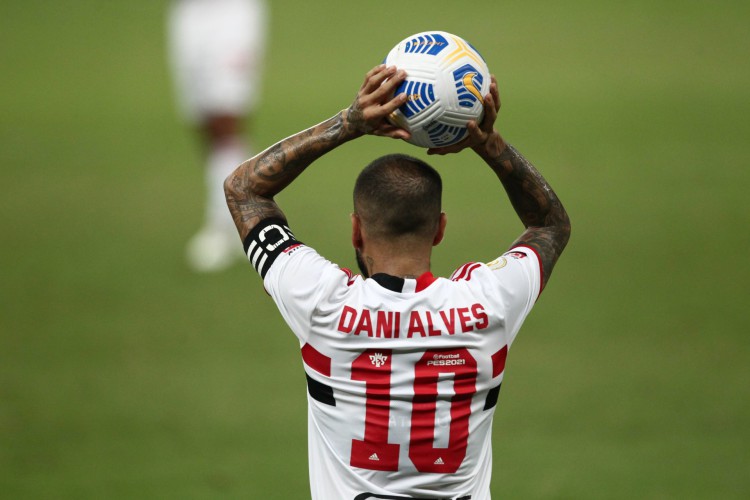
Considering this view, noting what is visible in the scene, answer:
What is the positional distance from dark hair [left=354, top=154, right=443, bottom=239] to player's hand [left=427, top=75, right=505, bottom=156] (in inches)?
10.0

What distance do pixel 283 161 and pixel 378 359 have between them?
851 millimetres

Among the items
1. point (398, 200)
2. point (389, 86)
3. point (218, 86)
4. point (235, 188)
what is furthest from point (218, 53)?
point (398, 200)

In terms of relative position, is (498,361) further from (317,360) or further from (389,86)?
(389,86)

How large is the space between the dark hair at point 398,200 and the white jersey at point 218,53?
26.2ft

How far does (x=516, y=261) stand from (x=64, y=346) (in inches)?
235

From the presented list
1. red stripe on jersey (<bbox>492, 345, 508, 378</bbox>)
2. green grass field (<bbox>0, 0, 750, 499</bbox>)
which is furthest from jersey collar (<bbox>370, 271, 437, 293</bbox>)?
green grass field (<bbox>0, 0, 750, 499</bbox>)

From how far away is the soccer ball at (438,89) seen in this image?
388cm

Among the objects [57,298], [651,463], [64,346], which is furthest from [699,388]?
[57,298]

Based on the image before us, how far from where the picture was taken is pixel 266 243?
3.88 m

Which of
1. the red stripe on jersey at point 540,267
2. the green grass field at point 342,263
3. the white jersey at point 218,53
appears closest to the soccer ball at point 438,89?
the red stripe on jersey at point 540,267

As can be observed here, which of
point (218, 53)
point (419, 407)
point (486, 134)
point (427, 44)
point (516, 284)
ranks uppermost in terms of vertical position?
point (427, 44)

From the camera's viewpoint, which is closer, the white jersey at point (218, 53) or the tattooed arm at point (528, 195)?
the tattooed arm at point (528, 195)

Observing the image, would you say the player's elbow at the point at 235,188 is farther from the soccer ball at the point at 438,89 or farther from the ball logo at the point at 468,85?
the ball logo at the point at 468,85

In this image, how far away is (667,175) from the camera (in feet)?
46.2
